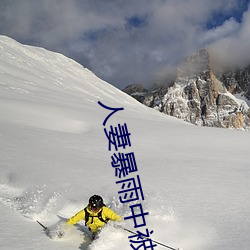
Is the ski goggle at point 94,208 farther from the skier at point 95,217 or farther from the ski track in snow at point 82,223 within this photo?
the ski track in snow at point 82,223

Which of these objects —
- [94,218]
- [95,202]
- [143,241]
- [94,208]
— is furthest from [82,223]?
[143,241]

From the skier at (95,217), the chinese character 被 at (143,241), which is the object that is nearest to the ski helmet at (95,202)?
the skier at (95,217)

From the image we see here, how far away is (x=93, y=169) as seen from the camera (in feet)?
30.2

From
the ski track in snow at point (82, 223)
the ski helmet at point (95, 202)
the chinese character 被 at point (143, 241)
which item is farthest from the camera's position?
the ski helmet at point (95, 202)

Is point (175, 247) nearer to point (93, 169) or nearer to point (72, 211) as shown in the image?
point (72, 211)

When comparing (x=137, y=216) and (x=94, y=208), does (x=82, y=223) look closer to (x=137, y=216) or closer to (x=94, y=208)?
(x=94, y=208)

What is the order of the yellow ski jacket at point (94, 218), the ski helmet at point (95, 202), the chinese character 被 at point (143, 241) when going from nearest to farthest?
the chinese character 被 at point (143, 241)
the ski helmet at point (95, 202)
the yellow ski jacket at point (94, 218)

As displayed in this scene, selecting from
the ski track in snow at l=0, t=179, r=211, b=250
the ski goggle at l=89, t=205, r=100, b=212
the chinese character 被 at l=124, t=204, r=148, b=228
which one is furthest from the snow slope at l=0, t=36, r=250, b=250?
the ski goggle at l=89, t=205, r=100, b=212

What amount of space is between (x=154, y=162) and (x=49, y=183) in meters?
3.83

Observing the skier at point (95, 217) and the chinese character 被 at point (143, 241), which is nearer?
the chinese character 被 at point (143, 241)

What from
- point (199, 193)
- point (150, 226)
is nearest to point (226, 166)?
point (199, 193)

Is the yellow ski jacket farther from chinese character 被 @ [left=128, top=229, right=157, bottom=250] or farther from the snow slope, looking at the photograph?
chinese character 被 @ [left=128, top=229, right=157, bottom=250]

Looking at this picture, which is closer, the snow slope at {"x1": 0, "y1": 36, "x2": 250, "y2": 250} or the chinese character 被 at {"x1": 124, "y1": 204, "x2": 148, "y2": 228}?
the snow slope at {"x1": 0, "y1": 36, "x2": 250, "y2": 250}

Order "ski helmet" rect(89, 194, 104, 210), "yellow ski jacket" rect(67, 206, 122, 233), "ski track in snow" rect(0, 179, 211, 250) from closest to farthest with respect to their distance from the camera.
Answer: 1. "ski track in snow" rect(0, 179, 211, 250)
2. "ski helmet" rect(89, 194, 104, 210)
3. "yellow ski jacket" rect(67, 206, 122, 233)
